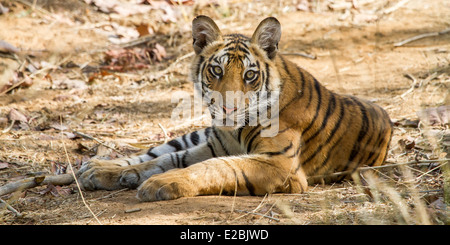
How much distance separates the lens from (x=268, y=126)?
377 centimetres

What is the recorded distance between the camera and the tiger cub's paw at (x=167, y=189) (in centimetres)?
324

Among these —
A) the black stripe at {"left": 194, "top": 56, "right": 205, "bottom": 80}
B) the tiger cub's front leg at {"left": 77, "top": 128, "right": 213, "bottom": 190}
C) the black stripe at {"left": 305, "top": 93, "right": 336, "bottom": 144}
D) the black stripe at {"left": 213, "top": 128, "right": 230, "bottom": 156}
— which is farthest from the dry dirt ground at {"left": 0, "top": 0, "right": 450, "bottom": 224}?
the black stripe at {"left": 194, "top": 56, "right": 205, "bottom": 80}

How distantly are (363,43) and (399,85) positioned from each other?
50.3 inches

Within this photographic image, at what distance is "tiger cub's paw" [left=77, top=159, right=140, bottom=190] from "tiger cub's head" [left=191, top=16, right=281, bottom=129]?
29.2 inches

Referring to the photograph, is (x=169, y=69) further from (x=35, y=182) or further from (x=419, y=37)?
(x=35, y=182)

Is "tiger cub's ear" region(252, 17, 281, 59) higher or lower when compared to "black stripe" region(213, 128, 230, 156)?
higher

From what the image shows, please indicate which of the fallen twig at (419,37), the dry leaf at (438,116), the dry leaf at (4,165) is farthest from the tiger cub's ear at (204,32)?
the fallen twig at (419,37)

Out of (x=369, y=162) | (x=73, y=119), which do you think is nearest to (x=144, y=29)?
(x=73, y=119)

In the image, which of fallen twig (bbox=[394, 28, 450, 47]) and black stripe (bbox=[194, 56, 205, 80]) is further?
fallen twig (bbox=[394, 28, 450, 47])

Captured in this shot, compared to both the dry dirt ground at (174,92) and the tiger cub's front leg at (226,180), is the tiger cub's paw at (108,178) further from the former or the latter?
the tiger cub's front leg at (226,180)

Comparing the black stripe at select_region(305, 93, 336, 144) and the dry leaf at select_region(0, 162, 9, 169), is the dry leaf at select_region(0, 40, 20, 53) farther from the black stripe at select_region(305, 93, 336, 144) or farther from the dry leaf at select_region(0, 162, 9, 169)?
the black stripe at select_region(305, 93, 336, 144)

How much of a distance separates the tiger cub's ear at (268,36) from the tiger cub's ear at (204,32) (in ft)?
0.98

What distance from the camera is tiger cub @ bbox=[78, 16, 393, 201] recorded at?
3.55m

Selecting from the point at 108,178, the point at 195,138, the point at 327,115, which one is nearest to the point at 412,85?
the point at 327,115
